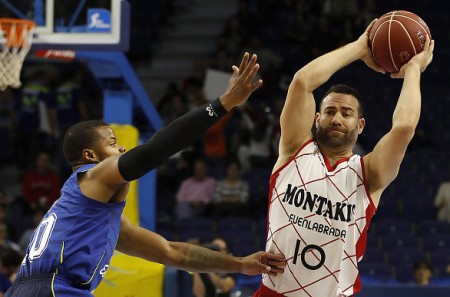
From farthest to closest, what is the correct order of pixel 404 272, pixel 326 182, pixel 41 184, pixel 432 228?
pixel 41 184
pixel 432 228
pixel 404 272
pixel 326 182

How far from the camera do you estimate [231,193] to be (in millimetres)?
12312

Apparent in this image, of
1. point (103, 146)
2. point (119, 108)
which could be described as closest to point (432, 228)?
point (119, 108)

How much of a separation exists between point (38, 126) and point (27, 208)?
1989 mm

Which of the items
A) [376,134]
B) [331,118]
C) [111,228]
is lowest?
[376,134]

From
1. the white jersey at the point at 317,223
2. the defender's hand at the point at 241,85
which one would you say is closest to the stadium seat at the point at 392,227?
the white jersey at the point at 317,223

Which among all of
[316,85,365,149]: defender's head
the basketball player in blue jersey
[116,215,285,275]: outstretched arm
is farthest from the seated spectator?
the basketball player in blue jersey

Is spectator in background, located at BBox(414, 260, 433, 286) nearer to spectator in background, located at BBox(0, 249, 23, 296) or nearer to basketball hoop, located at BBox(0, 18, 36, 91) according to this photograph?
spectator in background, located at BBox(0, 249, 23, 296)

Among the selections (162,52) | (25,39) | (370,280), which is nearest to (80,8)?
(25,39)

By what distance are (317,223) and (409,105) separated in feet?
2.58

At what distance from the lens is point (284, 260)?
4.83 metres

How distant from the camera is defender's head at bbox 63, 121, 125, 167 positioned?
4652 millimetres

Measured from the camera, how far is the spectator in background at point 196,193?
→ 1241 cm

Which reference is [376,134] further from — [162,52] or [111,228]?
[111,228]

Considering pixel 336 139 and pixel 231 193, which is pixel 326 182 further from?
pixel 231 193
